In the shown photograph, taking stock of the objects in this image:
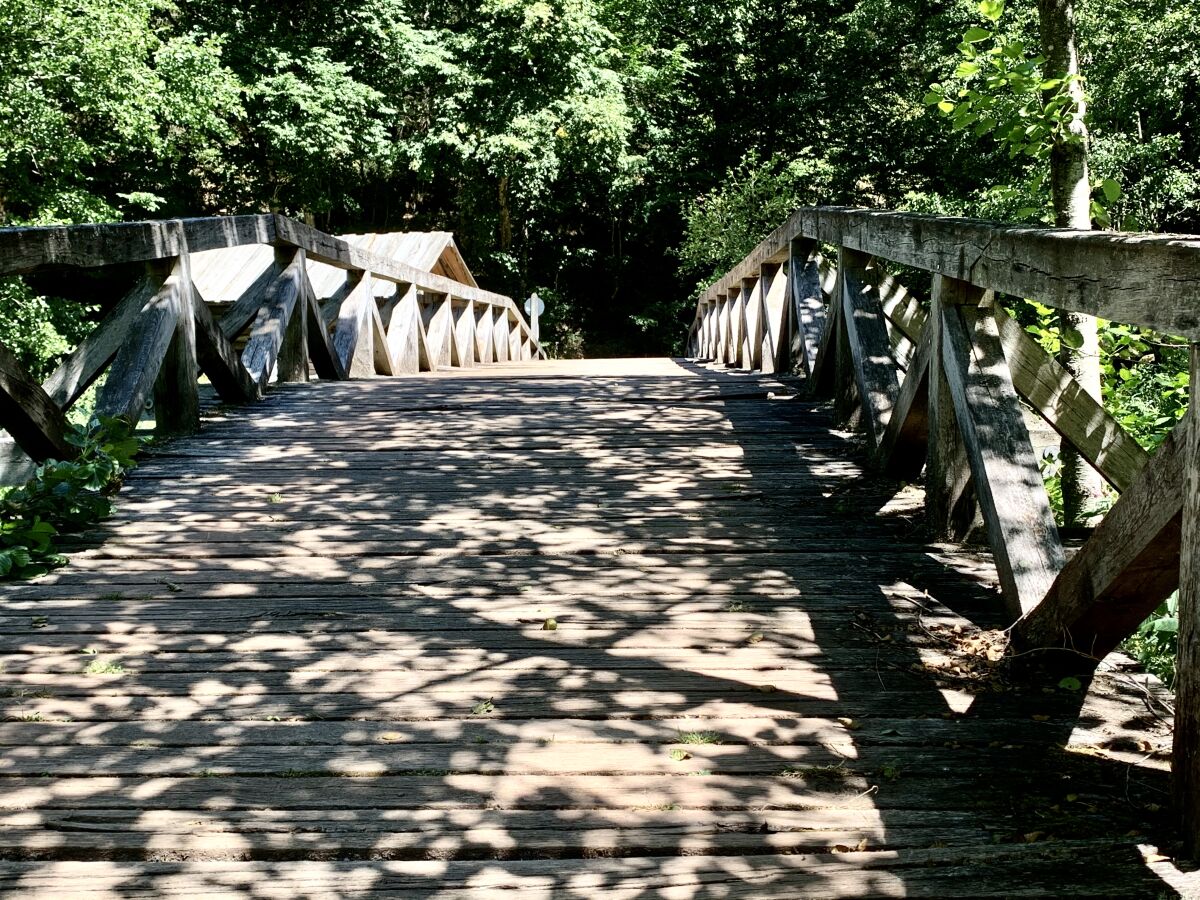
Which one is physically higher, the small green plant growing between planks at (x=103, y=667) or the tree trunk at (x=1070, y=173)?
the tree trunk at (x=1070, y=173)

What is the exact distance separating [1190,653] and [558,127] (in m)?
24.9

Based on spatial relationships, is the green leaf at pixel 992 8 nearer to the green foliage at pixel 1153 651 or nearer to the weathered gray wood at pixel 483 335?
the green foliage at pixel 1153 651

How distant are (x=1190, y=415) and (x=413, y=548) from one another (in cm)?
251

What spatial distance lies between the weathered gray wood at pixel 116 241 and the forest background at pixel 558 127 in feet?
33.9

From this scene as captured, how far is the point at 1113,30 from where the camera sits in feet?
64.7

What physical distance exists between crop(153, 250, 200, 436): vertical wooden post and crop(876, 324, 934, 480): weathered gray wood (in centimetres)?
345

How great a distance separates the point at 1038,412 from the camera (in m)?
2.98

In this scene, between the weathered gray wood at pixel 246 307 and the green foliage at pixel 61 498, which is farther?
the weathered gray wood at pixel 246 307

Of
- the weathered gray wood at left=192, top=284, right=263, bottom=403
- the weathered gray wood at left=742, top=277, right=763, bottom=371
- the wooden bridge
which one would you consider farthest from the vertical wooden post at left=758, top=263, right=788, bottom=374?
the weathered gray wood at left=192, top=284, right=263, bottom=403

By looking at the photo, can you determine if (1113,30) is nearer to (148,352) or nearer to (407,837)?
(148,352)

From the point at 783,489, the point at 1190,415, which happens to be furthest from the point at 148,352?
the point at 1190,415

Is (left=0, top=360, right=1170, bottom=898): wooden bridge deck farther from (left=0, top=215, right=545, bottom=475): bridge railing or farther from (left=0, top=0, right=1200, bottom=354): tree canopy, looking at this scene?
(left=0, top=0, right=1200, bottom=354): tree canopy

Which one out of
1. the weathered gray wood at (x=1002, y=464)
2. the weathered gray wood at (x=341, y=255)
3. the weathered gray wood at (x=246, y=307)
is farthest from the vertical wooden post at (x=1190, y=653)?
the weathered gray wood at (x=341, y=255)

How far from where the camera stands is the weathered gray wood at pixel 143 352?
431 cm
